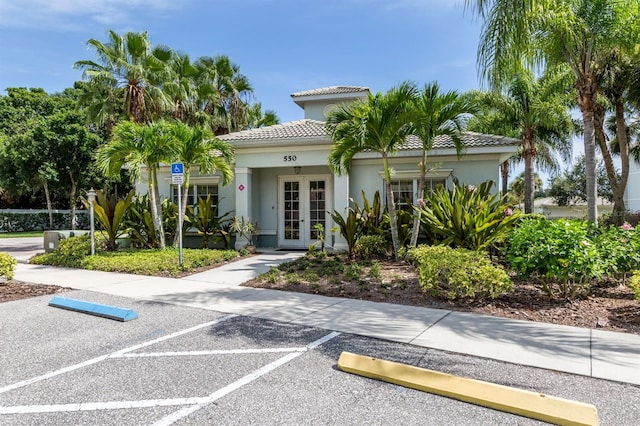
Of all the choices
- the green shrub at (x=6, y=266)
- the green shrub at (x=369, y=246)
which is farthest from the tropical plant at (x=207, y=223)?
the green shrub at (x=6, y=266)

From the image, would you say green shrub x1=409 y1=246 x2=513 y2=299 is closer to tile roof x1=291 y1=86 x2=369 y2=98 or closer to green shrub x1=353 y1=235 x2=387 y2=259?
green shrub x1=353 y1=235 x2=387 y2=259

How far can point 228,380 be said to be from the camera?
374 centimetres

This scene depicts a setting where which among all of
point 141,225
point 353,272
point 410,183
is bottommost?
point 353,272

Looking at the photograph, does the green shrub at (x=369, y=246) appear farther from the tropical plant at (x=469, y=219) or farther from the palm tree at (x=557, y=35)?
the palm tree at (x=557, y=35)

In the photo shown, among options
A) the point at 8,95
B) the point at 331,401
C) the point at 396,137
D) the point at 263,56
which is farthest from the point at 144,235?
the point at 8,95

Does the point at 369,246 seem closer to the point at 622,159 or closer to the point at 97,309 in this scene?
the point at 97,309

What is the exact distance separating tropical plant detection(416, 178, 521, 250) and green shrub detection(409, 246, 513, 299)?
2422mm

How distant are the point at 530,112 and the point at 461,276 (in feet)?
52.2

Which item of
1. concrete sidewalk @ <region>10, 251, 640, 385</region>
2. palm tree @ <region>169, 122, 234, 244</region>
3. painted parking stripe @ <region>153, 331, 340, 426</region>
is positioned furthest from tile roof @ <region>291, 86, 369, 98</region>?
painted parking stripe @ <region>153, 331, 340, 426</region>

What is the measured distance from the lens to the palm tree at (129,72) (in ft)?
47.9

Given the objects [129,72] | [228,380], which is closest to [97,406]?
[228,380]

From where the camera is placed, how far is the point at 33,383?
3727 millimetres

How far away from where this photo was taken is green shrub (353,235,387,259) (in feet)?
35.7

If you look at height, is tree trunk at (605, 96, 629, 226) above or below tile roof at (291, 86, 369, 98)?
below
